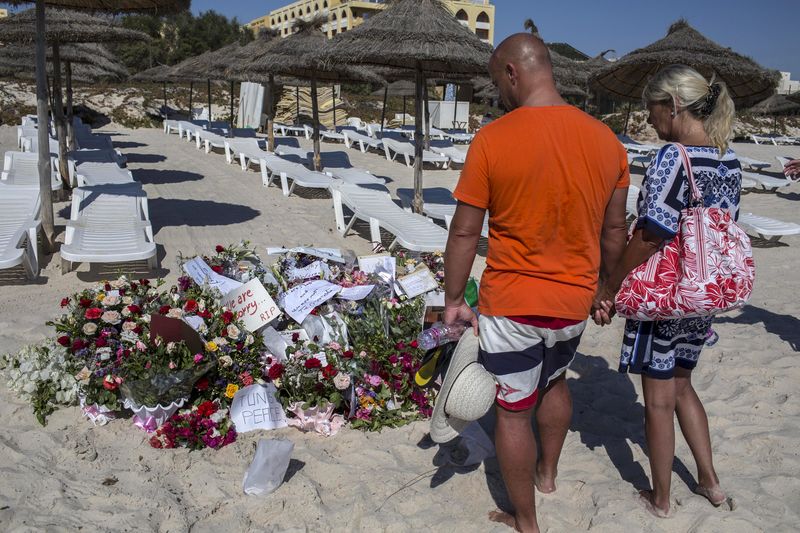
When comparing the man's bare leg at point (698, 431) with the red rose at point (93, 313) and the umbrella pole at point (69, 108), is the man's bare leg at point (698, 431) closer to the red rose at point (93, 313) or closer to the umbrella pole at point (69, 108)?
the red rose at point (93, 313)

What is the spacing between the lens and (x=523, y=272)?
1.82 metres

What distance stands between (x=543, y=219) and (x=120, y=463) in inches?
76.4

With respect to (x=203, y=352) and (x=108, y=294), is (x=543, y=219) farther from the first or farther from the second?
(x=108, y=294)

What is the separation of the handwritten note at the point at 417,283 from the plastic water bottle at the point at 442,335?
1123 millimetres

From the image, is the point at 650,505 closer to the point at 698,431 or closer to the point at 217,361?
the point at 698,431

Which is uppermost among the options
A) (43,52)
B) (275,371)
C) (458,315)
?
(43,52)

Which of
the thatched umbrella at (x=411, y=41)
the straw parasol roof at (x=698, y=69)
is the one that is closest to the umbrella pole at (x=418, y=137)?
the thatched umbrella at (x=411, y=41)

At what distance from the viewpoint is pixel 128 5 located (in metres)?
5.62

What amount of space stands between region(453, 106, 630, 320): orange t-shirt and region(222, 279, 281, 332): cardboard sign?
1.53m

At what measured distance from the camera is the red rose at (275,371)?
9.57 feet

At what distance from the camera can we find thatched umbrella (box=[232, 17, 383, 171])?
10.0 meters

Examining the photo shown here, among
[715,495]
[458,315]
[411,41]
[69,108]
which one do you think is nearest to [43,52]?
[411,41]

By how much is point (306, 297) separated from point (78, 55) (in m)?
9.02

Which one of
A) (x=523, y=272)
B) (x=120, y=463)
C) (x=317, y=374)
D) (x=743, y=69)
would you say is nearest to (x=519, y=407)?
(x=523, y=272)
